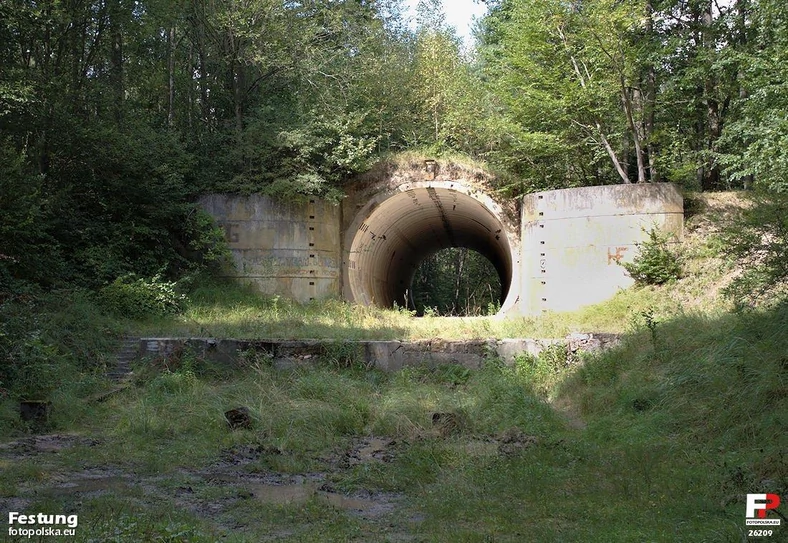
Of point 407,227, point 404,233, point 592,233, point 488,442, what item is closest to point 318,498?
point 488,442

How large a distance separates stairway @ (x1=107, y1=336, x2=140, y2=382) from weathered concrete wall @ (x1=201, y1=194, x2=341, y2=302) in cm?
475

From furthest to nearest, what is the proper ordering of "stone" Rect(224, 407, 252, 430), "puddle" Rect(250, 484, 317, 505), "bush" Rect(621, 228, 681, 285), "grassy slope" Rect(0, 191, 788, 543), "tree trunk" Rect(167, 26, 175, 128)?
"tree trunk" Rect(167, 26, 175, 128)
"bush" Rect(621, 228, 681, 285)
"stone" Rect(224, 407, 252, 430)
"puddle" Rect(250, 484, 317, 505)
"grassy slope" Rect(0, 191, 788, 543)

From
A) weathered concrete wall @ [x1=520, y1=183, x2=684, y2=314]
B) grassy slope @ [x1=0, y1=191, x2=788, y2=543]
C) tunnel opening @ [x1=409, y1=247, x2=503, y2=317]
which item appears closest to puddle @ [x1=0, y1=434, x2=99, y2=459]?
grassy slope @ [x1=0, y1=191, x2=788, y2=543]

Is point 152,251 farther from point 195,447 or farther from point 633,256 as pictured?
point 633,256

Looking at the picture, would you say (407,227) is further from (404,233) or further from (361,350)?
(361,350)

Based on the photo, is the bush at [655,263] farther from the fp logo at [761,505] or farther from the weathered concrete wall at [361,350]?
the fp logo at [761,505]

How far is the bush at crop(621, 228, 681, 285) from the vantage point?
1422 centimetres

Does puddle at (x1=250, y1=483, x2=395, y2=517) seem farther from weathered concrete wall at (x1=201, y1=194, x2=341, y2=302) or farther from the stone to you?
weathered concrete wall at (x1=201, y1=194, x2=341, y2=302)

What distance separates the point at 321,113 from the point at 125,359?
8.54 meters

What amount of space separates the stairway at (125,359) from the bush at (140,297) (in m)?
1.51

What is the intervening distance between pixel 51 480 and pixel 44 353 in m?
4.57

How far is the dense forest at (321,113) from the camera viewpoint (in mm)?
14594

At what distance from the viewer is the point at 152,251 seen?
1655 centimetres

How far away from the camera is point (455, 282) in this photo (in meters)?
38.7
